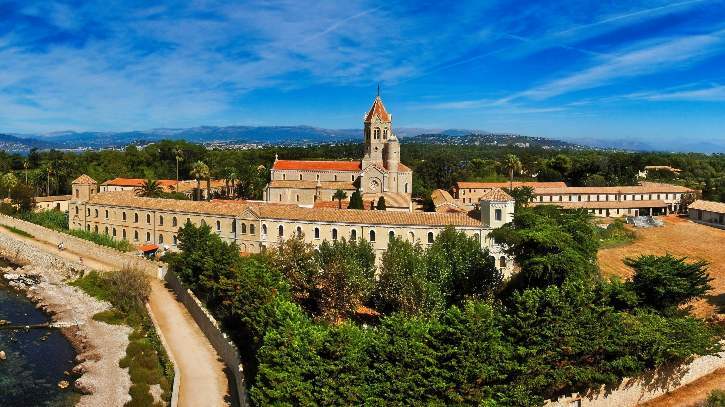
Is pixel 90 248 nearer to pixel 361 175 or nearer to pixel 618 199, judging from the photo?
pixel 361 175

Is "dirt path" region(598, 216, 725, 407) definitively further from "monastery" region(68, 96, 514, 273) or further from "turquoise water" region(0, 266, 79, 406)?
"turquoise water" region(0, 266, 79, 406)

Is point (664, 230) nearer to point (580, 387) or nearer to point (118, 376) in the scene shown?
point (580, 387)

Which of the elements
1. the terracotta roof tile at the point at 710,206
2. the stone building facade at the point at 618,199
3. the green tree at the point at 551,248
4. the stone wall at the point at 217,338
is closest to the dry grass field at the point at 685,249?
the terracotta roof tile at the point at 710,206

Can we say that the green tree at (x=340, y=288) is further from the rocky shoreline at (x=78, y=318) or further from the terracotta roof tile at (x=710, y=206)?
the terracotta roof tile at (x=710, y=206)

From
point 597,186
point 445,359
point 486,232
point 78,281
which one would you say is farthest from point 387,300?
point 597,186

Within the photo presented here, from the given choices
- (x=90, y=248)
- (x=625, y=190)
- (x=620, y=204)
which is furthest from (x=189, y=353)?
(x=625, y=190)

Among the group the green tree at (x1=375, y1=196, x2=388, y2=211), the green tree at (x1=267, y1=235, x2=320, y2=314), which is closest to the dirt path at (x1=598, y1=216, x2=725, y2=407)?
the green tree at (x1=267, y1=235, x2=320, y2=314)
